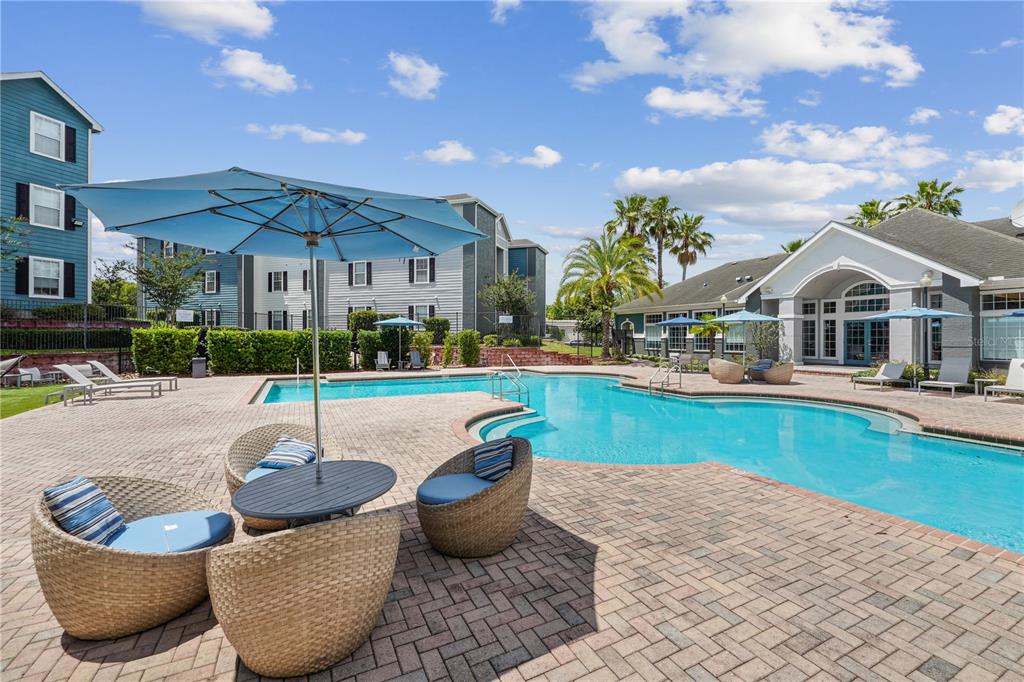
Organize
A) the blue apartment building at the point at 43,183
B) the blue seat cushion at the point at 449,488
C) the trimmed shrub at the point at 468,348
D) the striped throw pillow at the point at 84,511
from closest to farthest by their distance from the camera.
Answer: the striped throw pillow at the point at 84,511 → the blue seat cushion at the point at 449,488 → the blue apartment building at the point at 43,183 → the trimmed shrub at the point at 468,348

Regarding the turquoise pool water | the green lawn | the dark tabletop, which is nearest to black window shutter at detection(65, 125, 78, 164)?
the green lawn

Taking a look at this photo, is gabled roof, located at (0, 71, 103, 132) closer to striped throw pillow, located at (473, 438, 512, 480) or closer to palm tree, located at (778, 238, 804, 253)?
striped throw pillow, located at (473, 438, 512, 480)

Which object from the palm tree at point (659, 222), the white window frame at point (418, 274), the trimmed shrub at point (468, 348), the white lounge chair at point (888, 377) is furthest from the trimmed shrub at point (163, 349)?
the palm tree at point (659, 222)

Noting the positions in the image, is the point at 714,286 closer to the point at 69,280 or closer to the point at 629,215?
the point at 629,215

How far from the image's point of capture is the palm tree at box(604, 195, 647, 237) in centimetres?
3578

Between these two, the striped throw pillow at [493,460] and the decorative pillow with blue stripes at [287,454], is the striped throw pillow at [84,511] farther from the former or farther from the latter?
the striped throw pillow at [493,460]

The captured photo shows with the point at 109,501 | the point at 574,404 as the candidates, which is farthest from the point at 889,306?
the point at 109,501

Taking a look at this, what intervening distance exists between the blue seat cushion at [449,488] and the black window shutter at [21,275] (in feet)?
82.1

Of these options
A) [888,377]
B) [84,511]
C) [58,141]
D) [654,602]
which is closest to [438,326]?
[58,141]

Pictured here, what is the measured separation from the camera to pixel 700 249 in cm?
3825

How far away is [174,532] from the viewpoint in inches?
129

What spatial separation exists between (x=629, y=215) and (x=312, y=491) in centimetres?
3580

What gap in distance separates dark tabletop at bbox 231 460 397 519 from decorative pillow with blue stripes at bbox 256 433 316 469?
626 millimetres

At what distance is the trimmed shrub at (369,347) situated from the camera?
21.8 metres
